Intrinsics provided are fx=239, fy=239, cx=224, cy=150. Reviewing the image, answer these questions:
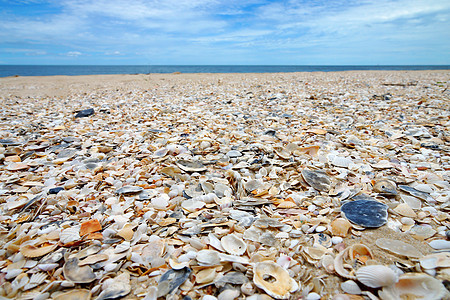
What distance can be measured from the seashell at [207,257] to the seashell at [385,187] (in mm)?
1622

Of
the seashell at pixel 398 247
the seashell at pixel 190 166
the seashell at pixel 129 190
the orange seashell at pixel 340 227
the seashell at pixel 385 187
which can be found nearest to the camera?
the seashell at pixel 398 247

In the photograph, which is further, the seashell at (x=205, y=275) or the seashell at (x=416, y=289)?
the seashell at (x=205, y=275)

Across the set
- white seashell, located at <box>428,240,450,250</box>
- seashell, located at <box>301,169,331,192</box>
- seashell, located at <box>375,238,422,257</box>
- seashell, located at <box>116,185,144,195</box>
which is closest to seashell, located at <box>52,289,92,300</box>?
seashell, located at <box>116,185,144,195</box>

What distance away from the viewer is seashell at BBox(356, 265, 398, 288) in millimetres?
1263

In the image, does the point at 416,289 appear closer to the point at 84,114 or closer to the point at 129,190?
the point at 129,190

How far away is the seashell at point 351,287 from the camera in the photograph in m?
1.27

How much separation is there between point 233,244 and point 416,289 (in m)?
1.01

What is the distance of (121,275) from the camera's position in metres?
1.43

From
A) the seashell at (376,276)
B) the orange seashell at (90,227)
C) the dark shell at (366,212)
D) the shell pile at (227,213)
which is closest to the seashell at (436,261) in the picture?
the shell pile at (227,213)

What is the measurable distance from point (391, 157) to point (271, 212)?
1.96 meters

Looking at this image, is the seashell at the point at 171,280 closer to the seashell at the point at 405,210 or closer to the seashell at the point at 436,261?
the seashell at the point at 436,261

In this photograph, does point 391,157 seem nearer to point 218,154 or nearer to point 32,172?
point 218,154

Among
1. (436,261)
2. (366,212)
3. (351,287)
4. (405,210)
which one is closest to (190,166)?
(366,212)

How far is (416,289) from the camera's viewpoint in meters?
1.23
